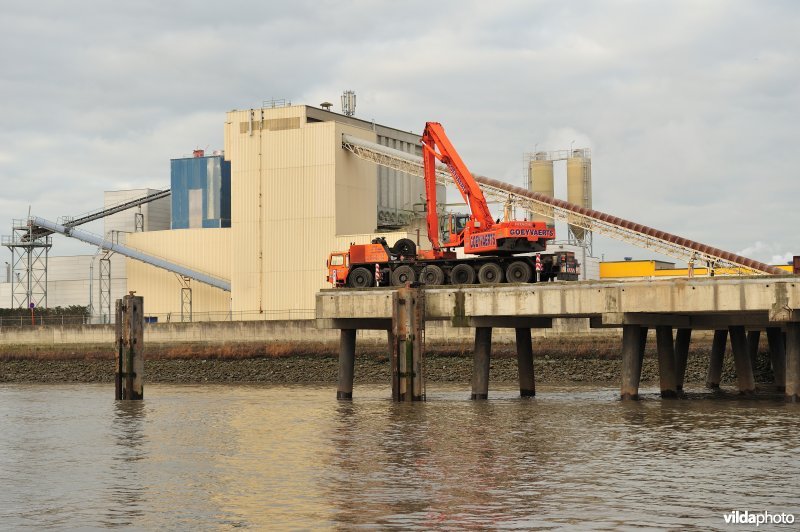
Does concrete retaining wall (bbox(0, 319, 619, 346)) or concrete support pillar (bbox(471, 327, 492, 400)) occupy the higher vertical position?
concrete retaining wall (bbox(0, 319, 619, 346))

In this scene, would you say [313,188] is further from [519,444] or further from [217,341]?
[519,444]

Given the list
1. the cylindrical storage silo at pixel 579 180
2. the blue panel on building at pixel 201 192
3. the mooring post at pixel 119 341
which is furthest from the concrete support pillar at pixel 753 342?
the cylindrical storage silo at pixel 579 180

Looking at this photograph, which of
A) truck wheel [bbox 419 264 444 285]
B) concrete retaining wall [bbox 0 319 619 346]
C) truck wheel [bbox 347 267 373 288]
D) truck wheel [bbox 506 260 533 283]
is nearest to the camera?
truck wheel [bbox 506 260 533 283]

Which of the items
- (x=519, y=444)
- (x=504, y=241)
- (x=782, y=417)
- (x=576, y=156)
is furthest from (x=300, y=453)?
(x=576, y=156)

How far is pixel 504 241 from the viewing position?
43.5m

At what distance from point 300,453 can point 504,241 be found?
60.1 ft

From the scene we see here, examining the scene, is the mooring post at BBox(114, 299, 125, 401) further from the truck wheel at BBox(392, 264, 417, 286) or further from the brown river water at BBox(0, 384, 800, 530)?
the truck wheel at BBox(392, 264, 417, 286)

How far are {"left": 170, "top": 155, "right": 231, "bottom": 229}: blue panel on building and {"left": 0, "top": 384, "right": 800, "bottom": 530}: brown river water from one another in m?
44.6

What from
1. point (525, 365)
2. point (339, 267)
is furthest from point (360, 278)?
point (525, 365)

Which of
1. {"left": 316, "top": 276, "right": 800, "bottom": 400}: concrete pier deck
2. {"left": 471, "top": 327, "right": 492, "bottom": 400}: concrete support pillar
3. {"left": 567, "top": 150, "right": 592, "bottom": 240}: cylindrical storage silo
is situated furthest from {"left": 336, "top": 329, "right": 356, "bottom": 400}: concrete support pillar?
{"left": 567, "top": 150, "right": 592, "bottom": 240}: cylindrical storage silo

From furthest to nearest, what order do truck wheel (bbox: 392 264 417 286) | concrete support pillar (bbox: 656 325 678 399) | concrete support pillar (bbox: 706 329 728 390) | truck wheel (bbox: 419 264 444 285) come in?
concrete support pillar (bbox: 706 329 728 390)
truck wheel (bbox: 392 264 417 286)
truck wheel (bbox: 419 264 444 285)
concrete support pillar (bbox: 656 325 678 399)

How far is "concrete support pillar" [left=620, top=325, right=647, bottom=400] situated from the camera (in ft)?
124

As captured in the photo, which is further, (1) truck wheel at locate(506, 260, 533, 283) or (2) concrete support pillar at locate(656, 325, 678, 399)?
(1) truck wheel at locate(506, 260, 533, 283)
